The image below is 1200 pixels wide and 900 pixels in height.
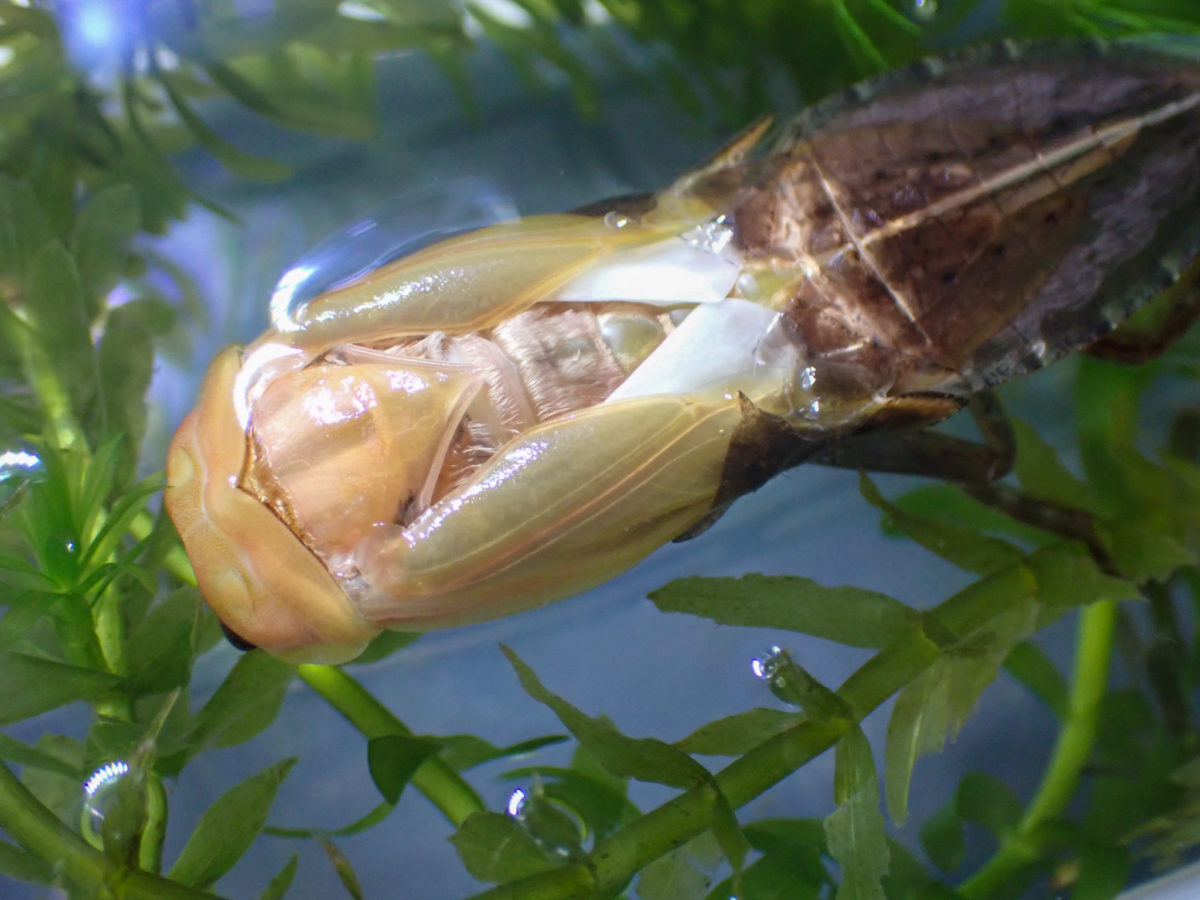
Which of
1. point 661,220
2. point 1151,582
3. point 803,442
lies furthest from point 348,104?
point 1151,582

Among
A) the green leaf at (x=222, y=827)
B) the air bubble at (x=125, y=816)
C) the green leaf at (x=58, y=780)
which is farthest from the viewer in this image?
the green leaf at (x=58, y=780)

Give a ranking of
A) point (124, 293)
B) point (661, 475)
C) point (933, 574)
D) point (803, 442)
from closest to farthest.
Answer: point (661, 475) → point (803, 442) → point (933, 574) → point (124, 293)

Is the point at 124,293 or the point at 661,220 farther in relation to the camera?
the point at 124,293

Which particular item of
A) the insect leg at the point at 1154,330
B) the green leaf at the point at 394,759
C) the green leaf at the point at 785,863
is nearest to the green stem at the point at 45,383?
the green leaf at the point at 394,759

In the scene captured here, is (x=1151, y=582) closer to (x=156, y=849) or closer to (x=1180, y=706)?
(x=1180, y=706)

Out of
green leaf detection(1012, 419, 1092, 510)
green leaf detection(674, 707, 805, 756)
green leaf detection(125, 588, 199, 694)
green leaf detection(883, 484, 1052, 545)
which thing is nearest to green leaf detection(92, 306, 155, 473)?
green leaf detection(125, 588, 199, 694)

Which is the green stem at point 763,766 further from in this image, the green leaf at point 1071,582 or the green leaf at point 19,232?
the green leaf at point 19,232

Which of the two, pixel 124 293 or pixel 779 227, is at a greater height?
pixel 124 293

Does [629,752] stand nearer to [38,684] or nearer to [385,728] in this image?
[385,728]
